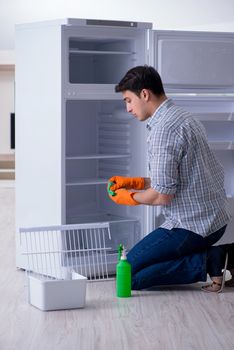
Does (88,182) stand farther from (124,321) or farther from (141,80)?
(124,321)

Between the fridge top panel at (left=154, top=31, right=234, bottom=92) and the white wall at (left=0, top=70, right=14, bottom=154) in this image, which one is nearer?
the fridge top panel at (left=154, top=31, right=234, bottom=92)

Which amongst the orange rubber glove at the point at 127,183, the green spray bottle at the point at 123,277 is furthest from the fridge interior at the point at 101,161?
the green spray bottle at the point at 123,277

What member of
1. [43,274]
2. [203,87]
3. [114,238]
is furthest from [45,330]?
[203,87]

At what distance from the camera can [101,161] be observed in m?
5.58

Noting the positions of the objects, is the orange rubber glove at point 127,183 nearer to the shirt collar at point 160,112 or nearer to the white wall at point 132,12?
the shirt collar at point 160,112

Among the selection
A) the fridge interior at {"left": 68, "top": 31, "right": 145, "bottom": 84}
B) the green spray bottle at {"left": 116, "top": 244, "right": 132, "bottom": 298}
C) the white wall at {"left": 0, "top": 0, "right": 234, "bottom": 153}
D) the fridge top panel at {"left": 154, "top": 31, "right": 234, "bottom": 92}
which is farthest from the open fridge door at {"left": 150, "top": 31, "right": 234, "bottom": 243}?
the white wall at {"left": 0, "top": 0, "right": 234, "bottom": 153}

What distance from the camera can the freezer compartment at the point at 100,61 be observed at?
527cm

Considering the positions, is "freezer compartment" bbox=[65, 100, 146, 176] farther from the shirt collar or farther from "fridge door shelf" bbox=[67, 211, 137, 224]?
the shirt collar

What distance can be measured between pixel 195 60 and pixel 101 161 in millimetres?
930

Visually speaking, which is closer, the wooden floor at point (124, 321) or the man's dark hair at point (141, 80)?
the wooden floor at point (124, 321)

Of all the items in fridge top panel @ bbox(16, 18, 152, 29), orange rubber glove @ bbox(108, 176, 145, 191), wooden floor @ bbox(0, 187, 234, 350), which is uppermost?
fridge top panel @ bbox(16, 18, 152, 29)

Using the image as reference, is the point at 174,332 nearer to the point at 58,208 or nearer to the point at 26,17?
the point at 58,208

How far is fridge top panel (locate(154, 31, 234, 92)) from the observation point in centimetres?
517

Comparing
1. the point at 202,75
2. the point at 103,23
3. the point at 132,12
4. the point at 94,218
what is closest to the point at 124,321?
the point at 94,218
